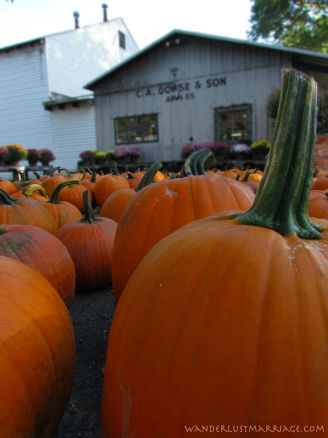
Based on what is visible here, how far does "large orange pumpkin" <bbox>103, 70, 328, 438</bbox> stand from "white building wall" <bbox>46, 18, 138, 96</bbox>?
70.1ft

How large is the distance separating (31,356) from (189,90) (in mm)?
14259

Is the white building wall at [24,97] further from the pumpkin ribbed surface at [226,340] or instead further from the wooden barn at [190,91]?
the pumpkin ribbed surface at [226,340]

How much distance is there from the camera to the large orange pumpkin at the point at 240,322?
1.90 feet

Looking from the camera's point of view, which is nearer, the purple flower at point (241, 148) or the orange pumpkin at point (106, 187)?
the orange pumpkin at point (106, 187)

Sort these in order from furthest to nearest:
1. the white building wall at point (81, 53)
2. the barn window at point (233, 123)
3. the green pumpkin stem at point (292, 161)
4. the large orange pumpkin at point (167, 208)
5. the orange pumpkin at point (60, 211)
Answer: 1. the white building wall at point (81, 53)
2. the barn window at point (233, 123)
3. the orange pumpkin at point (60, 211)
4. the large orange pumpkin at point (167, 208)
5. the green pumpkin stem at point (292, 161)

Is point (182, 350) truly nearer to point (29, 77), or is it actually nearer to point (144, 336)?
point (144, 336)

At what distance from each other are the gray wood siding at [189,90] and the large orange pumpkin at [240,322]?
1243 centimetres

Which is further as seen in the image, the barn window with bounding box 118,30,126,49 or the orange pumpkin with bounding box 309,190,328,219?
the barn window with bounding box 118,30,126,49

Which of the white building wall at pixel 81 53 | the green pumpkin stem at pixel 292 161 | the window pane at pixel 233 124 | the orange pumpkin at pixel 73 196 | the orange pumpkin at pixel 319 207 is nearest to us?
the green pumpkin stem at pixel 292 161

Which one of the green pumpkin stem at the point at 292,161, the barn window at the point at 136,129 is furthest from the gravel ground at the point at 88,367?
the barn window at the point at 136,129

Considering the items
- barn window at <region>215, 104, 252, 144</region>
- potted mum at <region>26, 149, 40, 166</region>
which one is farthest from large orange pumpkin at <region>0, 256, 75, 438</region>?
potted mum at <region>26, 149, 40, 166</region>

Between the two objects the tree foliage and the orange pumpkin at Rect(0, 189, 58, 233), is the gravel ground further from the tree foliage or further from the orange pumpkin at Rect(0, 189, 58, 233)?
the tree foliage

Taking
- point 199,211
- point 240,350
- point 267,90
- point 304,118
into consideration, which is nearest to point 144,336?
point 240,350

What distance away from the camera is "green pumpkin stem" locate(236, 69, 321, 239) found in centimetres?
76
